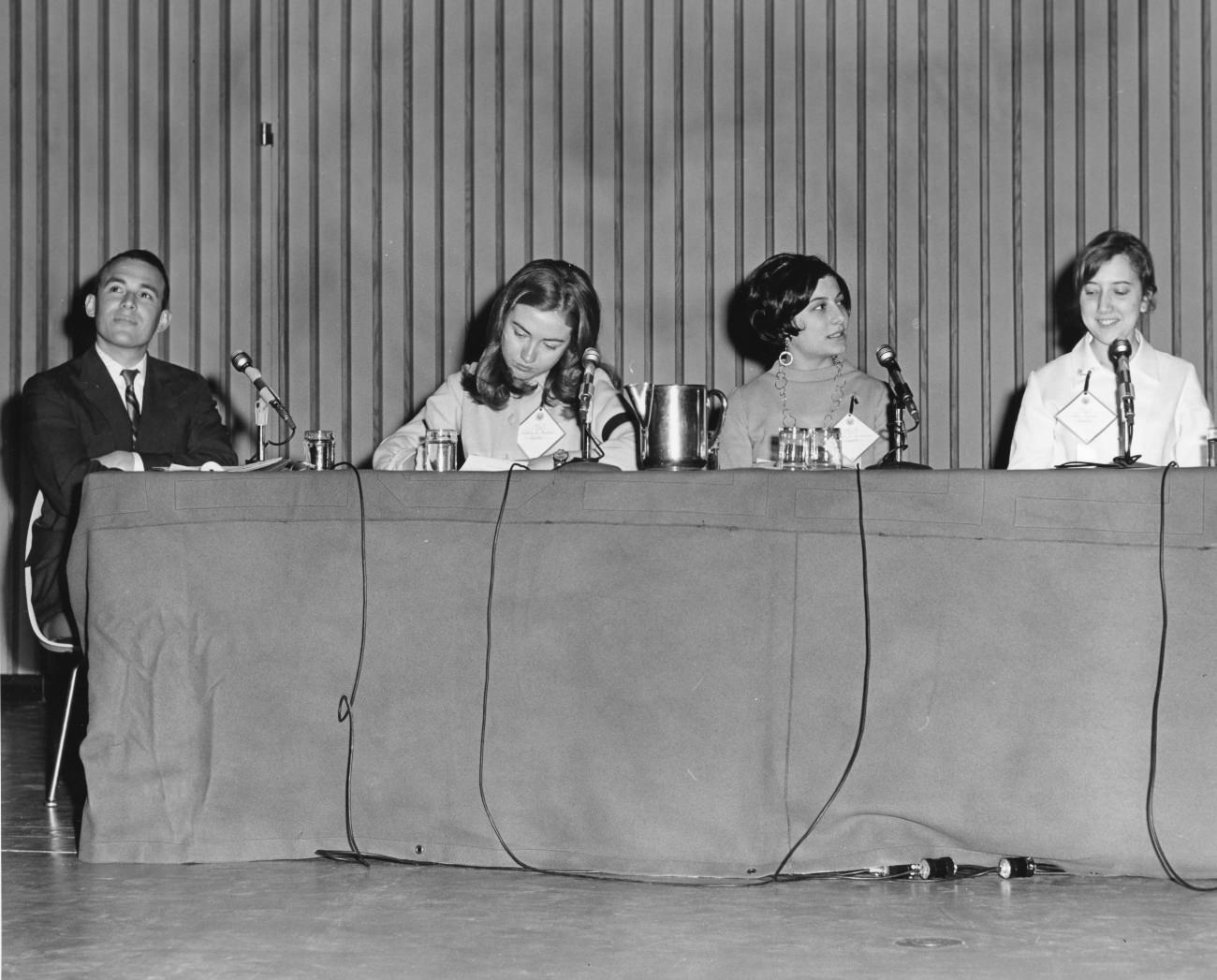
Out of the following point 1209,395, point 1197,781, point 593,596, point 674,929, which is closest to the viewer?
point 674,929

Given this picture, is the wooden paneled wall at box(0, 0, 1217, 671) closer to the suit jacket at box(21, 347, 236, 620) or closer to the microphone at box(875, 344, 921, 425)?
the suit jacket at box(21, 347, 236, 620)

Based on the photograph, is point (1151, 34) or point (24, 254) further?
point (24, 254)

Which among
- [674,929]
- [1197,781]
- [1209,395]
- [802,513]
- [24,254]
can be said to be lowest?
[674,929]

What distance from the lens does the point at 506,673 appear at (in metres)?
2.24

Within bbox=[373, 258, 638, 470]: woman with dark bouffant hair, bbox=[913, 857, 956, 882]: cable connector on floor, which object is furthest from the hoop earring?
bbox=[913, 857, 956, 882]: cable connector on floor

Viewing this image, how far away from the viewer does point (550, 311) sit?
10.2 feet

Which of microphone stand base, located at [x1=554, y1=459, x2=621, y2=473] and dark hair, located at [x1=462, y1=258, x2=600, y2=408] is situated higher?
dark hair, located at [x1=462, y1=258, x2=600, y2=408]

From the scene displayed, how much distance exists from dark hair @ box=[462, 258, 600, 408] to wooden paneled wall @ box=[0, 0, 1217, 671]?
1.15m

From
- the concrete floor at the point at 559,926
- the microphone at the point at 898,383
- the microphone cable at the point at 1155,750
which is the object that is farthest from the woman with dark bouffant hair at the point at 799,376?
the concrete floor at the point at 559,926

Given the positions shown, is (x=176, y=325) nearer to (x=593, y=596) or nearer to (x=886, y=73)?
(x=886, y=73)

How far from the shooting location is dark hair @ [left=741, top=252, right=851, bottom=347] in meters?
3.42

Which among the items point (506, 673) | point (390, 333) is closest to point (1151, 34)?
point (390, 333)

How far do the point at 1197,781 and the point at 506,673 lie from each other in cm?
101

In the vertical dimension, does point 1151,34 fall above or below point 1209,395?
above
